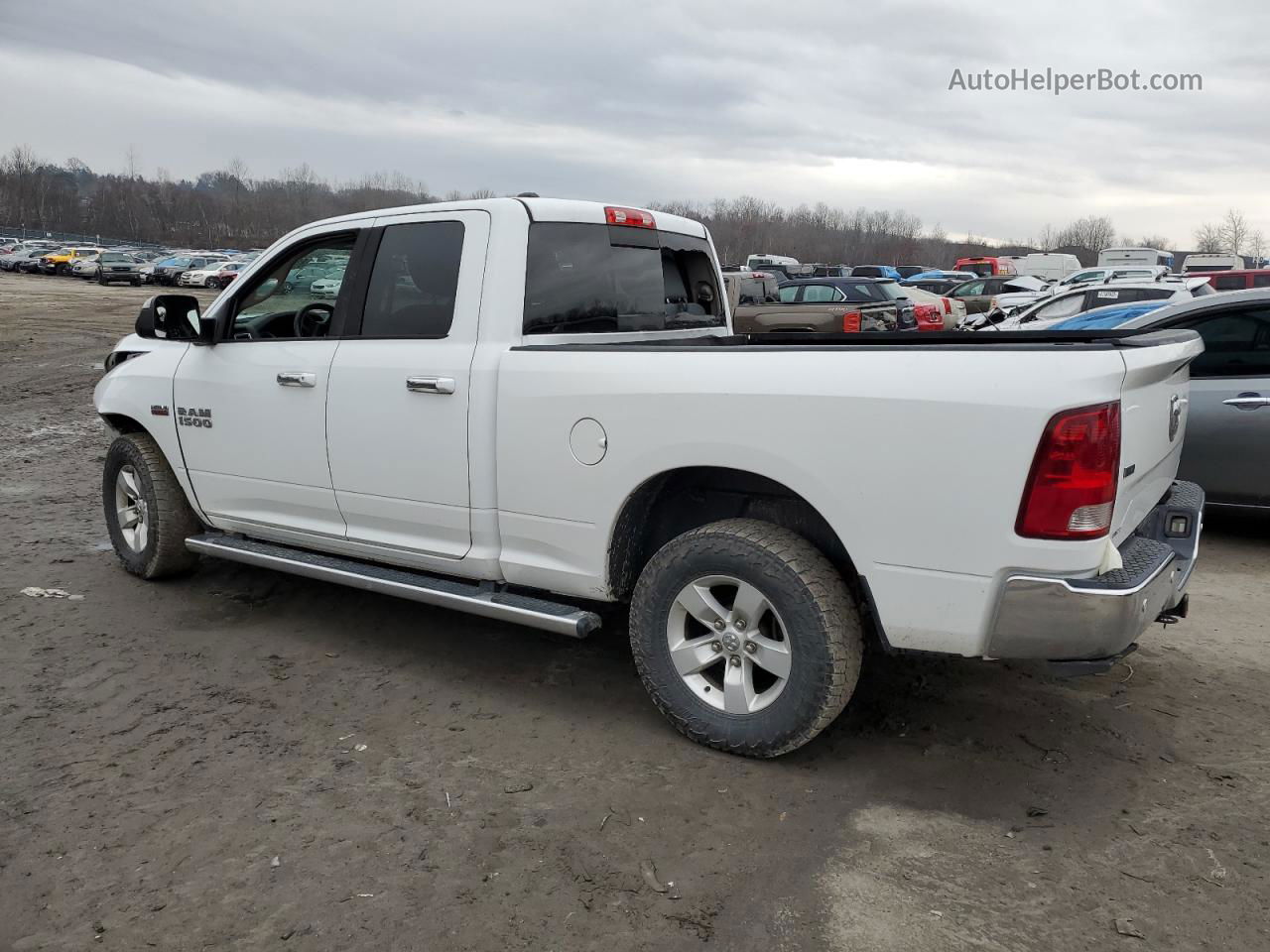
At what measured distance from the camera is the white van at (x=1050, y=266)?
162 feet

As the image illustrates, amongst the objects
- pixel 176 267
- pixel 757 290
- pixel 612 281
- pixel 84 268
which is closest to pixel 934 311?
pixel 757 290

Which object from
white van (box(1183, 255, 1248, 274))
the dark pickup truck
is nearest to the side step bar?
the dark pickup truck

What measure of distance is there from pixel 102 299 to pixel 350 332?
34801 millimetres

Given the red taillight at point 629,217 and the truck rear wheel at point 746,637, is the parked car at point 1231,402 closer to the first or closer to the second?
the red taillight at point 629,217

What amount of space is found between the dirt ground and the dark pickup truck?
13.2m

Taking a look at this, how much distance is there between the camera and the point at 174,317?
495 cm

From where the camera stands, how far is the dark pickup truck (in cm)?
1789

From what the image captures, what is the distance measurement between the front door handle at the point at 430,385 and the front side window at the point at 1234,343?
4723 mm

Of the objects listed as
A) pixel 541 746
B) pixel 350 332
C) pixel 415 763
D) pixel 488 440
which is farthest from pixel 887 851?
pixel 350 332

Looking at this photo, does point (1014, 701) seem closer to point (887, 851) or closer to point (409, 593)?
point (887, 851)

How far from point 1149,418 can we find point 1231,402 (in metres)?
3.32

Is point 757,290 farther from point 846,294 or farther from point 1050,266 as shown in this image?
point 1050,266

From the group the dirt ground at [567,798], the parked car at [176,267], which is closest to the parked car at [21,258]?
the parked car at [176,267]

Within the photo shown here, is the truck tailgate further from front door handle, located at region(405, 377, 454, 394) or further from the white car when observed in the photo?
the white car
